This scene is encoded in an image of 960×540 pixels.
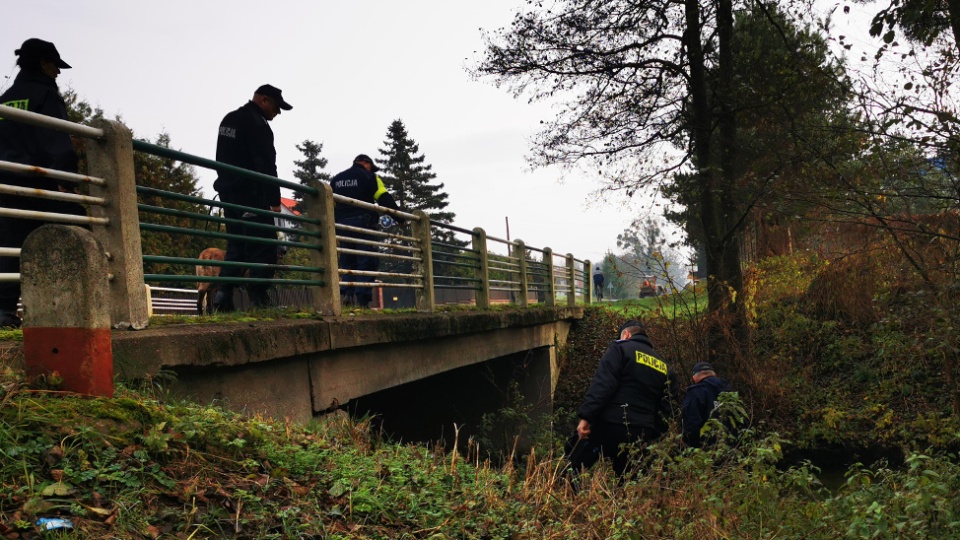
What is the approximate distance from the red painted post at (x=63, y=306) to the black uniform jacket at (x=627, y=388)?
4.34 metres

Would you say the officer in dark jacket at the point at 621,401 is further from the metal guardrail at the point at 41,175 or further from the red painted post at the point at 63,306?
the red painted post at the point at 63,306

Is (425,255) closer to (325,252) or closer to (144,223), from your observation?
(325,252)

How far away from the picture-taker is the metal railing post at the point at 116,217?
4555mm

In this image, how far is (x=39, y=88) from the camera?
5273 millimetres

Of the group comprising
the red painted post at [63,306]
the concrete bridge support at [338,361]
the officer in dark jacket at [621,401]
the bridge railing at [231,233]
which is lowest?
the officer in dark jacket at [621,401]

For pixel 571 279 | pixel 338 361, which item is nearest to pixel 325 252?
pixel 338 361

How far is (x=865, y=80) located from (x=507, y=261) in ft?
23.3

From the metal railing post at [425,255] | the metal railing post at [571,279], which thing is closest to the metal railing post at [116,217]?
the metal railing post at [425,255]

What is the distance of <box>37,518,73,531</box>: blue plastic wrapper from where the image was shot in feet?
9.18

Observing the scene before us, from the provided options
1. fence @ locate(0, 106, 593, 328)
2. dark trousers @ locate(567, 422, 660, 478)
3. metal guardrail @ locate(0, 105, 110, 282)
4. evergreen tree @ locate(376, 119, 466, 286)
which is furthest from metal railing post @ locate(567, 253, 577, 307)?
evergreen tree @ locate(376, 119, 466, 286)

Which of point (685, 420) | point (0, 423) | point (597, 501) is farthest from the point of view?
point (685, 420)

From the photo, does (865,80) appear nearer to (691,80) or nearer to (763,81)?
(763,81)

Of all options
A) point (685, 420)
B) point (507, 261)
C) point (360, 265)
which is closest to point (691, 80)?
point (507, 261)

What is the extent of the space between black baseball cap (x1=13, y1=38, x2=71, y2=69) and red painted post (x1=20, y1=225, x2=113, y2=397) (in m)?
2.21
